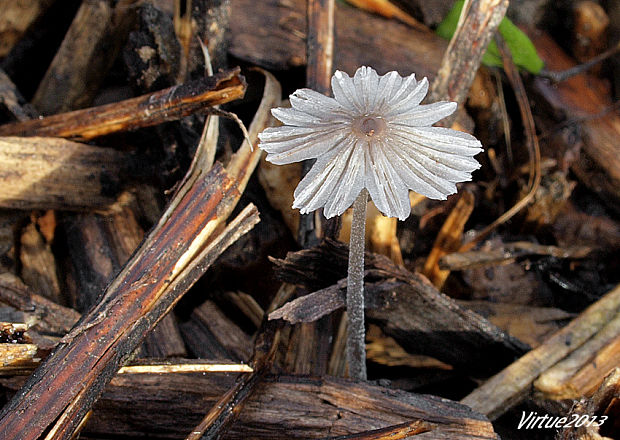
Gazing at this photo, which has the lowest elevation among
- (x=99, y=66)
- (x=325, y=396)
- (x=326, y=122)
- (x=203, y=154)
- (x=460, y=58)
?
(x=325, y=396)

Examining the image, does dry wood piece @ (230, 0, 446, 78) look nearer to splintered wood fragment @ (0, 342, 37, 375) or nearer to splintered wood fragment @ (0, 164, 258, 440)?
splintered wood fragment @ (0, 164, 258, 440)

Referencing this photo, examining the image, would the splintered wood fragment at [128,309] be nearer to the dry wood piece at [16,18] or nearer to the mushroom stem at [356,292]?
the mushroom stem at [356,292]

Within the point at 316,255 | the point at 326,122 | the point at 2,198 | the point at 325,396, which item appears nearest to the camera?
the point at 326,122

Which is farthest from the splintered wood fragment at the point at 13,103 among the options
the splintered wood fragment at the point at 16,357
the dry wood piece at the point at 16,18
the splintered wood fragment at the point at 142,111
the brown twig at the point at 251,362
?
the splintered wood fragment at the point at 16,357

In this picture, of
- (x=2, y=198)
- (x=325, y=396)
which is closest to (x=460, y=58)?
(x=325, y=396)

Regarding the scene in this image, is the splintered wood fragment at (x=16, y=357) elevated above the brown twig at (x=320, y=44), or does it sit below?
below

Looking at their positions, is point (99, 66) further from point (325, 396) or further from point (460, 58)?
point (325, 396)
